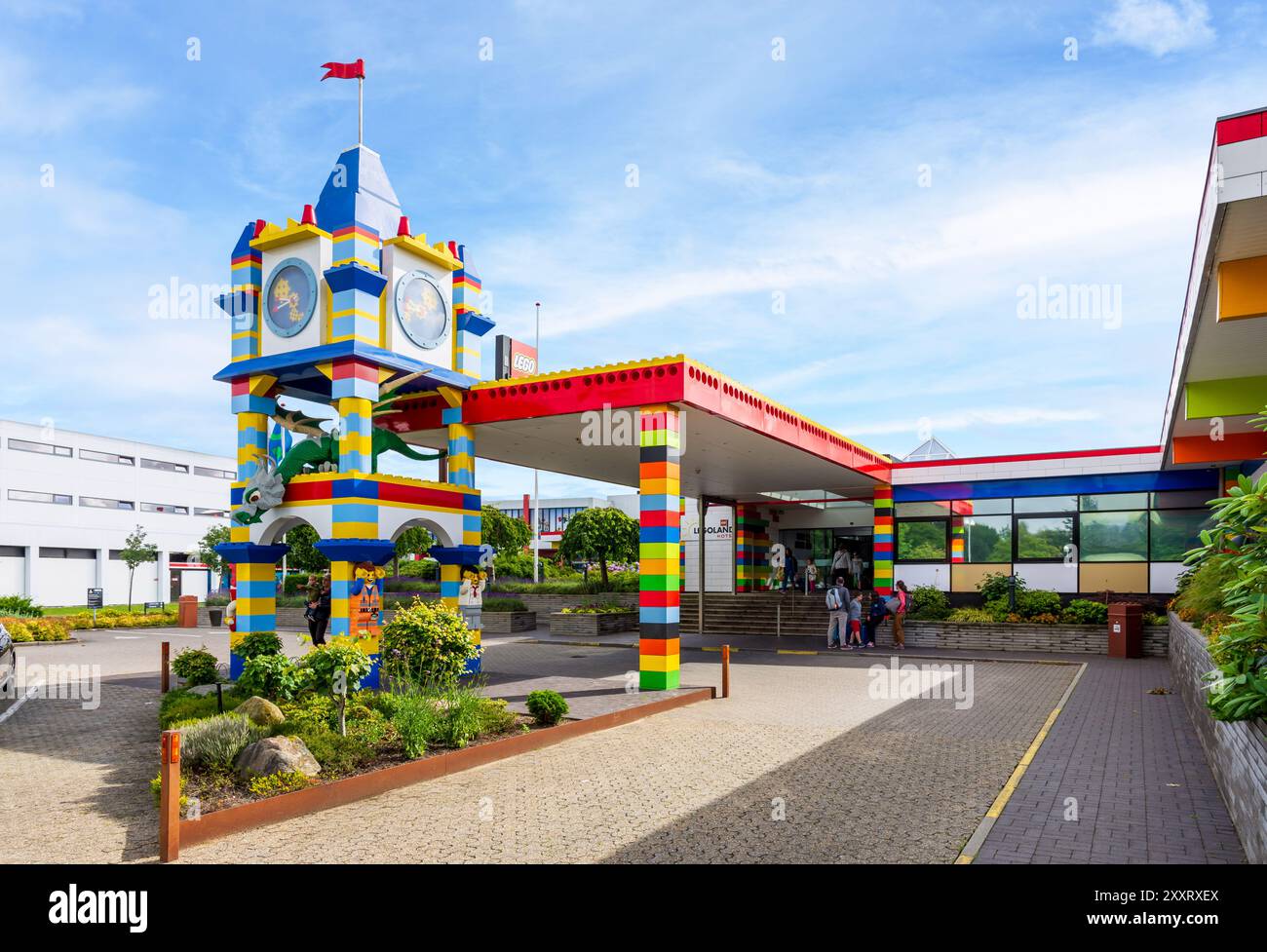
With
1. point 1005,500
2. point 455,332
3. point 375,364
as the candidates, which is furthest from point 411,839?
point 1005,500

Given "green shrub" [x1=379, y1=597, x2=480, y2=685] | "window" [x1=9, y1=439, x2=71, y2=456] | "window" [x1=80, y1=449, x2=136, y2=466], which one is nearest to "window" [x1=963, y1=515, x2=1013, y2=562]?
"green shrub" [x1=379, y1=597, x2=480, y2=685]

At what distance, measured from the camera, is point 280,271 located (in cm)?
1485

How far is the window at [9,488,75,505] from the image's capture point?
45844 millimetres

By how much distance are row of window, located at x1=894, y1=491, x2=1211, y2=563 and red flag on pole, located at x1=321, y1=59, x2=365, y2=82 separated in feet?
64.8

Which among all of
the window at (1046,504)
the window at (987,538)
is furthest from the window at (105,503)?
the window at (1046,504)

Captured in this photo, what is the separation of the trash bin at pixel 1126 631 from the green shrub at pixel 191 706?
1884 centimetres

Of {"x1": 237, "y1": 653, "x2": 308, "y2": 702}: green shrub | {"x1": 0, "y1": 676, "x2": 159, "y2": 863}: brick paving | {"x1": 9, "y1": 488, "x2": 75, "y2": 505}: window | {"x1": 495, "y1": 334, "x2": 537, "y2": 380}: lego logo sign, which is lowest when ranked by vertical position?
{"x1": 0, "y1": 676, "x2": 159, "y2": 863}: brick paving

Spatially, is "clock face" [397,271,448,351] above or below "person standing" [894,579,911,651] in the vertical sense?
above

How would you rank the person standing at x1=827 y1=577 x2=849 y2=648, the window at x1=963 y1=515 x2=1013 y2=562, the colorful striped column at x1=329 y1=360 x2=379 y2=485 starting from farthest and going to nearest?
the window at x1=963 y1=515 x2=1013 y2=562, the person standing at x1=827 y1=577 x2=849 y2=648, the colorful striped column at x1=329 y1=360 x2=379 y2=485

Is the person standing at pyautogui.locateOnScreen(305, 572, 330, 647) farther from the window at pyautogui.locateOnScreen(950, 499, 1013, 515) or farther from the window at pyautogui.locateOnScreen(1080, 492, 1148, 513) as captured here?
the window at pyautogui.locateOnScreen(1080, 492, 1148, 513)

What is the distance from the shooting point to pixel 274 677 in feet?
35.6

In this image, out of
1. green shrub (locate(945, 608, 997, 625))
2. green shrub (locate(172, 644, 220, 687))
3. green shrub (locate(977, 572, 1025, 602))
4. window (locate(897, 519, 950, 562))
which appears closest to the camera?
green shrub (locate(172, 644, 220, 687))
